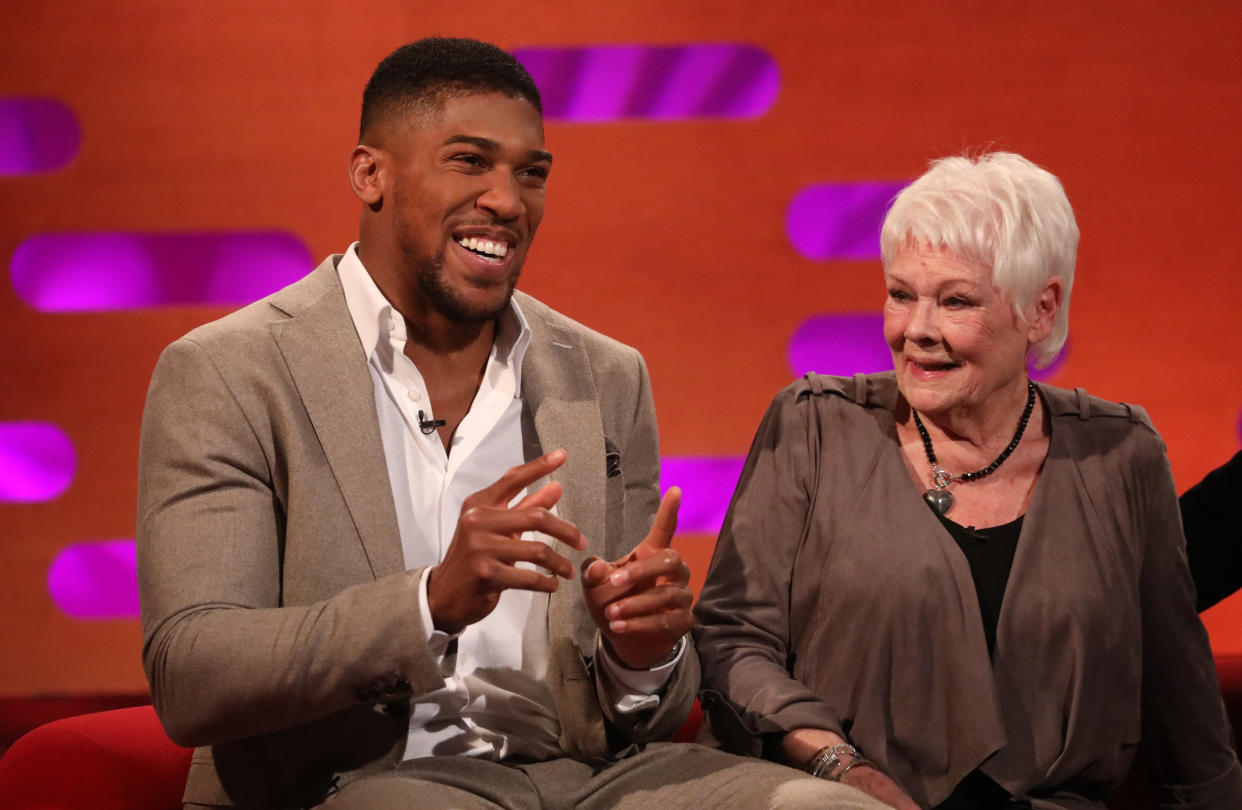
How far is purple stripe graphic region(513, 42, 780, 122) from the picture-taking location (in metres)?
3.08

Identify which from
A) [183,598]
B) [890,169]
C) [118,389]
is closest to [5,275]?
[118,389]

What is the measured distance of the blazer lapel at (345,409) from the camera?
5.57ft

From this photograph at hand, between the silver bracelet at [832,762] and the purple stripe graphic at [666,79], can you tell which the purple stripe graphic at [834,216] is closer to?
the purple stripe graphic at [666,79]

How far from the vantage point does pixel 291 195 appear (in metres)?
3.08

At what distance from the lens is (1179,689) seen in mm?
1990

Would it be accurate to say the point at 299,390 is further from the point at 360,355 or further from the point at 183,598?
the point at 183,598

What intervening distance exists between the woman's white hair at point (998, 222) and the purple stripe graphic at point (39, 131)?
2.08 m

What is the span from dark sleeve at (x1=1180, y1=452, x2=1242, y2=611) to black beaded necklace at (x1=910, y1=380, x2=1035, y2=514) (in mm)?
377

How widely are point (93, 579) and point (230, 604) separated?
5.84ft

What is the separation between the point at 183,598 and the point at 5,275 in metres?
1.90

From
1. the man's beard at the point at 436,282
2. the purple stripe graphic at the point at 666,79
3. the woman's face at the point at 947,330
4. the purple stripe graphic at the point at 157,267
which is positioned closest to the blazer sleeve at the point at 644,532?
the man's beard at the point at 436,282

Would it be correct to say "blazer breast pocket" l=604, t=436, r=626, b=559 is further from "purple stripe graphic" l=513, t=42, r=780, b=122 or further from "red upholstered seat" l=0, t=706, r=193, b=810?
"purple stripe graphic" l=513, t=42, r=780, b=122

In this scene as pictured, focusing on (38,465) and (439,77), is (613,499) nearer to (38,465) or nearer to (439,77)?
(439,77)

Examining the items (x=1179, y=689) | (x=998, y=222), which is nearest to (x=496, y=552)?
(x=998, y=222)
